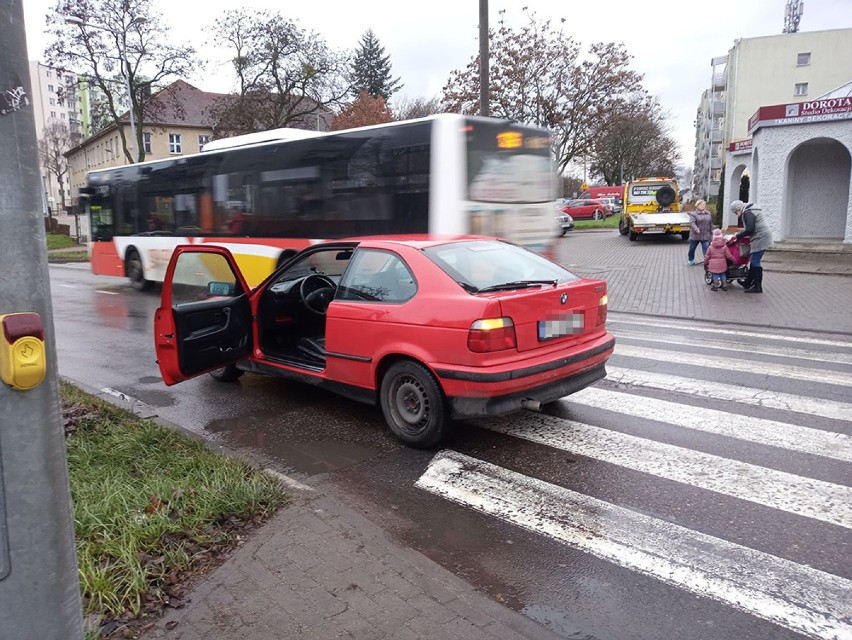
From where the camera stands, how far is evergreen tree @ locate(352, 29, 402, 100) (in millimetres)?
63156

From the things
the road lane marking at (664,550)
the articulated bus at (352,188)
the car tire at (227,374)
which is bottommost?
the road lane marking at (664,550)

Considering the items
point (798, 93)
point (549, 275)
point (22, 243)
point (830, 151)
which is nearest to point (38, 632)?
point (22, 243)

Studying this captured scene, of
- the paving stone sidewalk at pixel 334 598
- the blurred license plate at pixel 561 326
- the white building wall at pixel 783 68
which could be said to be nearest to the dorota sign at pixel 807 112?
the blurred license plate at pixel 561 326

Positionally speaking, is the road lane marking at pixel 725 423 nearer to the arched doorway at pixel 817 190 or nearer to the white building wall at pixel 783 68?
the arched doorway at pixel 817 190

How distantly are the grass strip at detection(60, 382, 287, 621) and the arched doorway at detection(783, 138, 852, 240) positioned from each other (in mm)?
20715

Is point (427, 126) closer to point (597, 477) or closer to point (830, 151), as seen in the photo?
point (597, 477)

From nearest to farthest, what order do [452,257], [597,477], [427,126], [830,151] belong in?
[597,477] → [452,257] → [427,126] → [830,151]

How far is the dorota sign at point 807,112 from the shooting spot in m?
18.3

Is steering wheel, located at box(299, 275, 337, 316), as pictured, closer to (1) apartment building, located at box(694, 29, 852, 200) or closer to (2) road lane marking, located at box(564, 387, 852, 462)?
(2) road lane marking, located at box(564, 387, 852, 462)

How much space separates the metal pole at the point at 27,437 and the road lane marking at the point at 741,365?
22.7 feet

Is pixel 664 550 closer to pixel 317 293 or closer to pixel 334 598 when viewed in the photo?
pixel 334 598

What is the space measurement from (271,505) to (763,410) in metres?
4.38

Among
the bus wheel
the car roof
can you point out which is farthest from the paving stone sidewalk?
the bus wheel

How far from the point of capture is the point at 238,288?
20.2 ft
